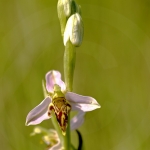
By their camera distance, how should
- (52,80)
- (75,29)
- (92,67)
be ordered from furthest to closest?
(92,67)
(52,80)
(75,29)

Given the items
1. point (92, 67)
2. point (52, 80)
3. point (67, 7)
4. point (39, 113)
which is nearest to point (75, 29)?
point (67, 7)

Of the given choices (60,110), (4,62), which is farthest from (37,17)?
(60,110)

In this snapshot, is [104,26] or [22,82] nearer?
[22,82]

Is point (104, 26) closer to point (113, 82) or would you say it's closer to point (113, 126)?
point (113, 82)

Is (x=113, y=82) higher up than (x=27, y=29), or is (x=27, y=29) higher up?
(x=27, y=29)

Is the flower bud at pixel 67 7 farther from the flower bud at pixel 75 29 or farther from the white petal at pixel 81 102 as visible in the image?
the white petal at pixel 81 102

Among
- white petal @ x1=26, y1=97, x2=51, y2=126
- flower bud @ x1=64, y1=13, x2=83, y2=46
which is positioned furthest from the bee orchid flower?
flower bud @ x1=64, y1=13, x2=83, y2=46

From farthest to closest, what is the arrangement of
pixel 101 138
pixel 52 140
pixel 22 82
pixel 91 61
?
pixel 91 61
pixel 22 82
pixel 101 138
pixel 52 140

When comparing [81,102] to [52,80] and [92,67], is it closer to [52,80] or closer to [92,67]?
[52,80]
